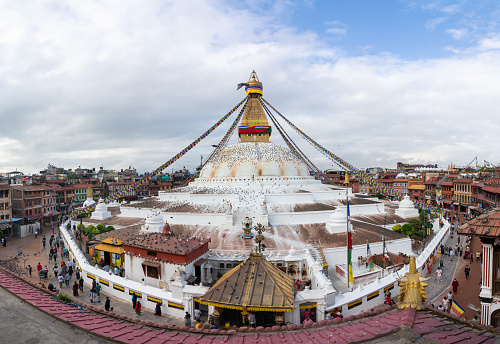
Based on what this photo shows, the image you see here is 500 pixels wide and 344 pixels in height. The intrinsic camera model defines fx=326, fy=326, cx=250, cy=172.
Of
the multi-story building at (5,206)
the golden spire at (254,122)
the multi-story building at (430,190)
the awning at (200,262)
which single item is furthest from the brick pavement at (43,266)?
the multi-story building at (430,190)

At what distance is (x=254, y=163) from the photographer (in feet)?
76.4

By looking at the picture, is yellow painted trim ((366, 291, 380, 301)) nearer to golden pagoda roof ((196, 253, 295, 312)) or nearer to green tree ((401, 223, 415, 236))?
golden pagoda roof ((196, 253, 295, 312))

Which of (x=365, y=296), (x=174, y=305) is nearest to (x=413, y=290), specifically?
(x=365, y=296)

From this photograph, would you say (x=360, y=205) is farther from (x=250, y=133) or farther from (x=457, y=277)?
(x=250, y=133)

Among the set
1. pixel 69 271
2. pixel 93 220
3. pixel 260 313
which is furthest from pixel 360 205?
pixel 93 220

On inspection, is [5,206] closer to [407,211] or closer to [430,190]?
[407,211]

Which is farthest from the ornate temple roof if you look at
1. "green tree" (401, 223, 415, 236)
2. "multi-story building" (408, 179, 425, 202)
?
"multi-story building" (408, 179, 425, 202)

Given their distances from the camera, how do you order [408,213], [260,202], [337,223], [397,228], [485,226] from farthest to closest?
1. [408,213]
2. [260,202]
3. [397,228]
4. [337,223]
5. [485,226]

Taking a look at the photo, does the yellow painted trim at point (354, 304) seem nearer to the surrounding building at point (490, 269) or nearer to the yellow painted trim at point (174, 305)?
the surrounding building at point (490, 269)

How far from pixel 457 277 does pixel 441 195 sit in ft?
99.3

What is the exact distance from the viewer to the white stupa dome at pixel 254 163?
75.7ft

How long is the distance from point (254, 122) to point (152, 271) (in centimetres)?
1818

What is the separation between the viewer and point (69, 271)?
12.8 meters

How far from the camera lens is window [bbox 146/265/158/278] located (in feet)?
34.1
